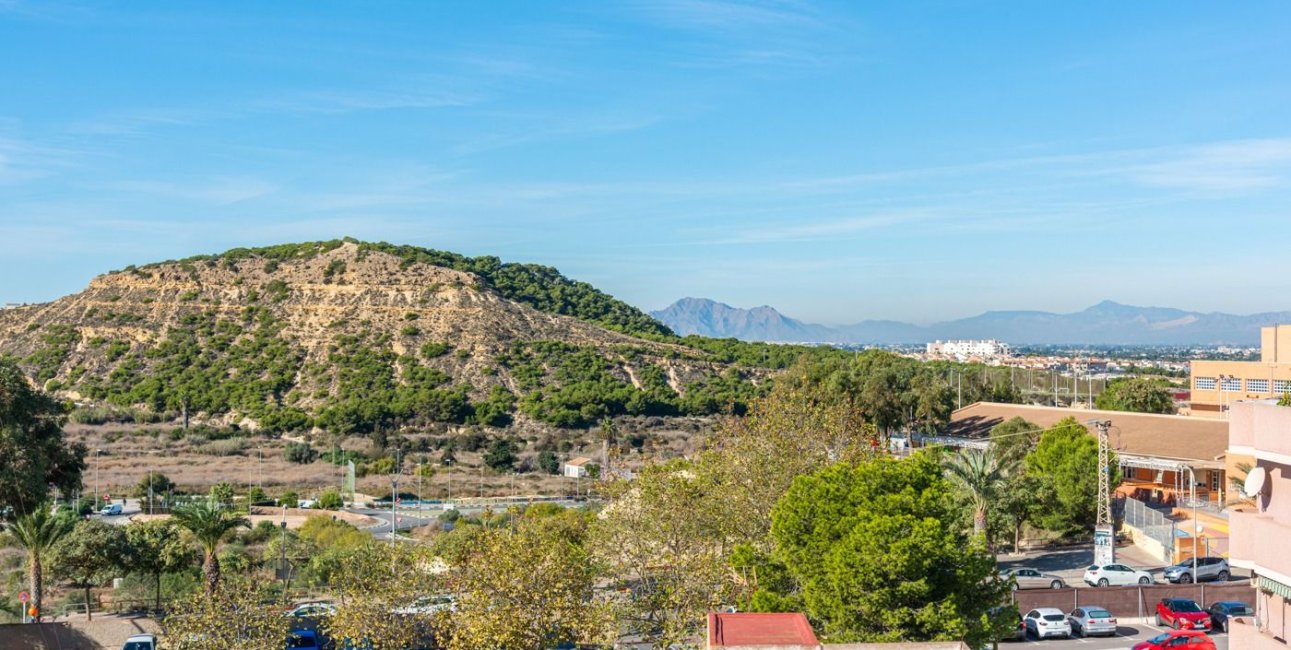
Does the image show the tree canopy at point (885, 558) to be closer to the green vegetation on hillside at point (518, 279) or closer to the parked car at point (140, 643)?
the parked car at point (140, 643)

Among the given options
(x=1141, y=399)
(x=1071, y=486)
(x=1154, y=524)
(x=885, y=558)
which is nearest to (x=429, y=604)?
(x=885, y=558)

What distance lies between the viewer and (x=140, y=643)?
2612 centimetres

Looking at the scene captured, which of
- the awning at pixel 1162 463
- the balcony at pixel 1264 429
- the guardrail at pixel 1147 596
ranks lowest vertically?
the guardrail at pixel 1147 596

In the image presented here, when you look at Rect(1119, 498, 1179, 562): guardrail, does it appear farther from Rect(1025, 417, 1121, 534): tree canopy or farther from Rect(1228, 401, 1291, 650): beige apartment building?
Rect(1228, 401, 1291, 650): beige apartment building

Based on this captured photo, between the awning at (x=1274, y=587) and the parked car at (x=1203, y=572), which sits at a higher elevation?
the awning at (x=1274, y=587)

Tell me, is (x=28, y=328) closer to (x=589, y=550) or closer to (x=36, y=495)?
(x=36, y=495)

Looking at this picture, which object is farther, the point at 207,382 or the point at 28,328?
the point at 28,328

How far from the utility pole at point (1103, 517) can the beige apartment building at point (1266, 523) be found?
20.5m

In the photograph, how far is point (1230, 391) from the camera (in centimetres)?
7244

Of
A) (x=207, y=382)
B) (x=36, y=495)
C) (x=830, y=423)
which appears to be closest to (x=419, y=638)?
(x=36, y=495)

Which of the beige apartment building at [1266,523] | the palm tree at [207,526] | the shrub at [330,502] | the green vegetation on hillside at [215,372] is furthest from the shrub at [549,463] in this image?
the beige apartment building at [1266,523]

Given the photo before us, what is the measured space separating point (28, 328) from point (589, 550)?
329ft

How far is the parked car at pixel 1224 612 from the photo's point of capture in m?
29.8

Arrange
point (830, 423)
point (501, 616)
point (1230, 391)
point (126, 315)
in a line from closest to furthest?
1. point (501, 616)
2. point (830, 423)
3. point (1230, 391)
4. point (126, 315)
